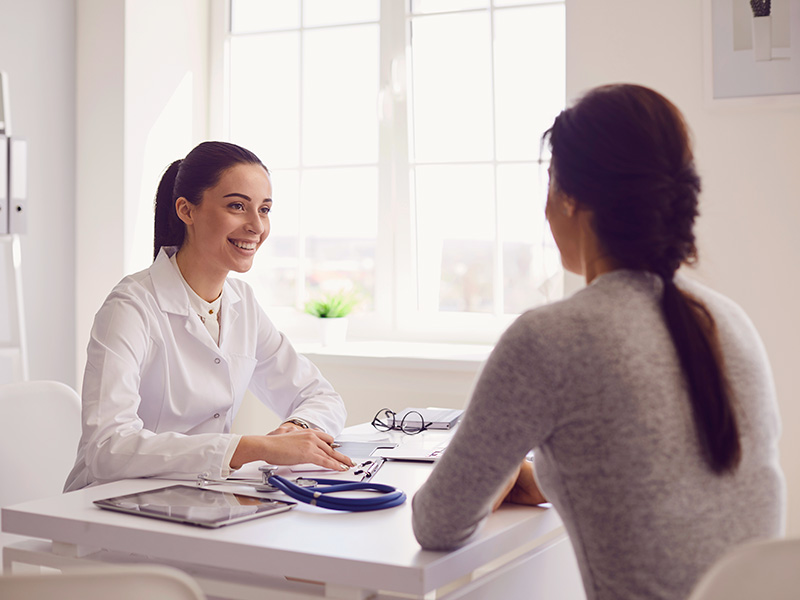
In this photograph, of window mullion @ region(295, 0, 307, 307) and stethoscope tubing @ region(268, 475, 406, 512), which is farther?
window mullion @ region(295, 0, 307, 307)

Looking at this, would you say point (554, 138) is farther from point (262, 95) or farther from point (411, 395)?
point (262, 95)

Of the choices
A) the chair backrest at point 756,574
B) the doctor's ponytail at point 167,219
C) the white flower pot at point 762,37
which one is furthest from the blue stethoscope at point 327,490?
the white flower pot at point 762,37

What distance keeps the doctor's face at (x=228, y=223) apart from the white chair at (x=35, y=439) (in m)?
0.47

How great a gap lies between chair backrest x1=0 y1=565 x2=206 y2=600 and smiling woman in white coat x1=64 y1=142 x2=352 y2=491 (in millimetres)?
736

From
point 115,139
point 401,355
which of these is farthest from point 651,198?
point 115,139

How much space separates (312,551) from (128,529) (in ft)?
0.99

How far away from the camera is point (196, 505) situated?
1353 mm

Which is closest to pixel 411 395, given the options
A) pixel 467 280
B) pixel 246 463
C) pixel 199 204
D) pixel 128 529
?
pixel 467 280

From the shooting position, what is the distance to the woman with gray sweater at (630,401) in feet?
3.22

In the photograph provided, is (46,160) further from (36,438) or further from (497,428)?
(497,428)

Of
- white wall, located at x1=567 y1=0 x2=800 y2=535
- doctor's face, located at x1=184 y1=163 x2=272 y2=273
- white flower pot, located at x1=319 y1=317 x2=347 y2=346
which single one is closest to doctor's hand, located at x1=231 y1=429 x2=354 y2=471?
doctor's face, located at x1=184 y1=163 x2=272 y2=273

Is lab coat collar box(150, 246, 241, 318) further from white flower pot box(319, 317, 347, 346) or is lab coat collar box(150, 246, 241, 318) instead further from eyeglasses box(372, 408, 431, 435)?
white flower pot box(319, 317, 347, 346)

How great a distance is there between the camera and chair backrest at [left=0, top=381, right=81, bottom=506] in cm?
192

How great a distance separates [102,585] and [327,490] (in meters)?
0.60
